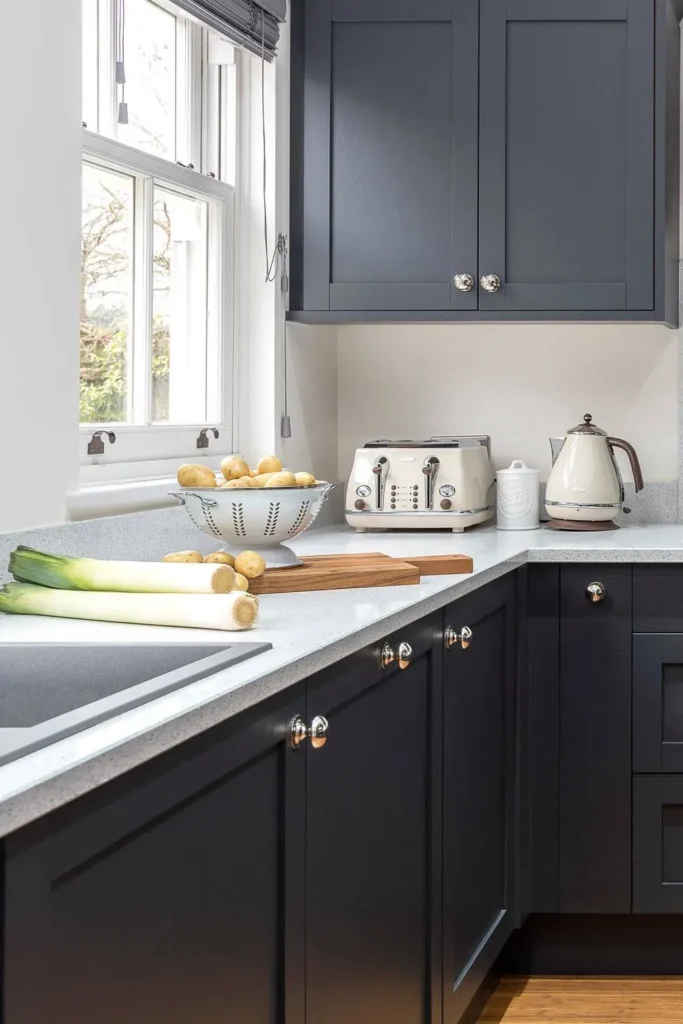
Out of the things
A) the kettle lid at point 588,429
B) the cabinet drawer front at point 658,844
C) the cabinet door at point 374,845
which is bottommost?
the cabinet drawer front at point 658,844

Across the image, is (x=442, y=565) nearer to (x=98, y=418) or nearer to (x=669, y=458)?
(x=98, y=418)

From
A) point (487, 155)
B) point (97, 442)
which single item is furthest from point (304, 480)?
point (487, 155)

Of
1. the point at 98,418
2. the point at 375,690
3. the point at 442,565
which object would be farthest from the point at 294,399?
the point at 375,690

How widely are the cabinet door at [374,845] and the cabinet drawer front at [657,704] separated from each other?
0.80 meters

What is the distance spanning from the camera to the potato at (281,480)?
2.30 meters

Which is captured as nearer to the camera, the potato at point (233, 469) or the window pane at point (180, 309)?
the potato at point (233, 469)

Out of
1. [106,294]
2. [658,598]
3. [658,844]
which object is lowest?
[658,844]

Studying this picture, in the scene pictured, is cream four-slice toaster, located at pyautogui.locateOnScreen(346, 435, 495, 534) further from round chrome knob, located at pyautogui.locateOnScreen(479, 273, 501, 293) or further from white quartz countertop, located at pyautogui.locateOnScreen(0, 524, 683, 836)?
round chrome knob, located at pyautogui.locateOnScreen(479, 273, 501, 293)

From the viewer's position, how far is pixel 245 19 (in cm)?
291

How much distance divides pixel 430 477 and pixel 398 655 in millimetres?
1273

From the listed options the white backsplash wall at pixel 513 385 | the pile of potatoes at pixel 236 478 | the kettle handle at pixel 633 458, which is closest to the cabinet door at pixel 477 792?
the pile of potatoes at pixel 236 478

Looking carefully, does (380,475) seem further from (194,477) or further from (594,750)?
(194,477)

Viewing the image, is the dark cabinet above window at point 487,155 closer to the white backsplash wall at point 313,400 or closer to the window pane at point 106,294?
the white backsplash wall at point 313,400

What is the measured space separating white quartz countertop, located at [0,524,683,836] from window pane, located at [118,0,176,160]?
0.94 m
